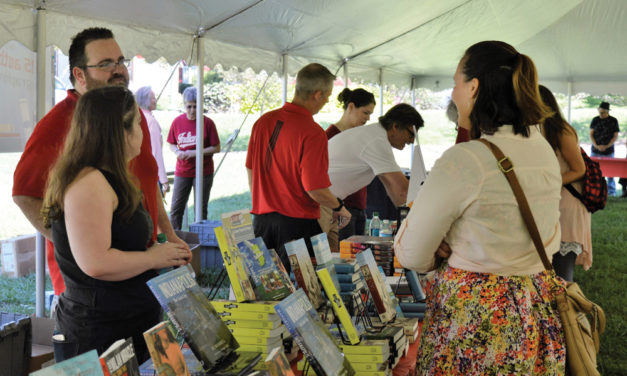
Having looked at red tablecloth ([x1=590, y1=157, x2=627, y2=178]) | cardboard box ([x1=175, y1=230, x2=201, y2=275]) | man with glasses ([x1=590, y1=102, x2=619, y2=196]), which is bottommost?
cardboard box ([x1=175, y1=230, x2=201, y2=275])

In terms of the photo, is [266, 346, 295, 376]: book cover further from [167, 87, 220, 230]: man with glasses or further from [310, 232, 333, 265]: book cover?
[167, 87, 220, 230]: man with glasses

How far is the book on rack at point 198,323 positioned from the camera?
1168 millimetres

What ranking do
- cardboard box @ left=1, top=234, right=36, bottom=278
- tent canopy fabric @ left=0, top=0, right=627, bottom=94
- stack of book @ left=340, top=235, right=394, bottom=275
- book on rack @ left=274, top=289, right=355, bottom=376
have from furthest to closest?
cardboard box @ left=1, top=234, right=36, bottom=278 < tent canopy fabric @ left=0, top=0, right=627, bottom=94 < stack of book @ left=340, top=235, right=394, bottom=275 < book on rack @ left=274, top=289, right=355, bottom=376

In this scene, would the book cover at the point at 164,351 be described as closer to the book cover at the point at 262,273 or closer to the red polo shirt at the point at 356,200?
the book cover at the point at 262,273

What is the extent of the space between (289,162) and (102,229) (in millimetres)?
1535

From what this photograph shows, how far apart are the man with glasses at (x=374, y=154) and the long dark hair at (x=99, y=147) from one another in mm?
1746

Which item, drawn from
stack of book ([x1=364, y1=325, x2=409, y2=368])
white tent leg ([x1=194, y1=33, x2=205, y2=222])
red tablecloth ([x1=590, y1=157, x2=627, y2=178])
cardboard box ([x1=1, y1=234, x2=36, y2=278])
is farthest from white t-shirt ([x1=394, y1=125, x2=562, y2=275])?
red tablecloth ([x1=590, y1=157, x2=627, y2=178])

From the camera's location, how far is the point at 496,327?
4.80ft

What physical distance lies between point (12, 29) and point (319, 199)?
1845mm

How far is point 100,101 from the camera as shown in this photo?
163 cm

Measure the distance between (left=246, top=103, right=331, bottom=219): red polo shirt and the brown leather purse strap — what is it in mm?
1521

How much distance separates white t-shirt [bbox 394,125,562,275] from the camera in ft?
4.69

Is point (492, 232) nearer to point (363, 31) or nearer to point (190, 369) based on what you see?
point (190, 369)

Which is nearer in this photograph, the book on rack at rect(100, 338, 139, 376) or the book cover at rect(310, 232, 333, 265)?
the book on rack at rect(100, 338, 139, 376)
